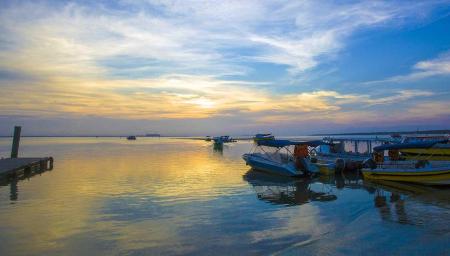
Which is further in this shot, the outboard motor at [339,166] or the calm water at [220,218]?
the outboard motor at [339,166]

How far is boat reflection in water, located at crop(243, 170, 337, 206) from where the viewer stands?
1908 cm

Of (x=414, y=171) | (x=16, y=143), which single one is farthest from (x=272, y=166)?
(x=16, y=143)

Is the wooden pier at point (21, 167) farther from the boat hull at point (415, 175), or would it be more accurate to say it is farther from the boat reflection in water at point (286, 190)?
the boat hull at point (415, 175)

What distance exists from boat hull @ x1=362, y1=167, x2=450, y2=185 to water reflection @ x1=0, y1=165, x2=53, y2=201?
70.9 feet

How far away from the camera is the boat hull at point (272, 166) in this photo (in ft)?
90.9

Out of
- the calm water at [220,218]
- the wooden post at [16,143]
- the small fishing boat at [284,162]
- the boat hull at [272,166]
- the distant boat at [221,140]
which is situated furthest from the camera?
the distant boat at [221,140]

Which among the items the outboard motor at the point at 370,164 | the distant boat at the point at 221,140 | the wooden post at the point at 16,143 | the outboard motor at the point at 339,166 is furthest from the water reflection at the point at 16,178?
the distant boat at the point at 221,140

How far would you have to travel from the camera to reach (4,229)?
12.8 metres

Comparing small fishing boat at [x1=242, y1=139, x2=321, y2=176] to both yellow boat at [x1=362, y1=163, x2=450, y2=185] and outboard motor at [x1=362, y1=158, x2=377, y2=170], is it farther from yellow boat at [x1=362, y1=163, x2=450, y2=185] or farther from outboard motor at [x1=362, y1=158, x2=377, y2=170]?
yellow boat at [x1=362, y1=163, x2=450, y2=185]

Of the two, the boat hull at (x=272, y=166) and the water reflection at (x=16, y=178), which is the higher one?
the boat hull at (x=272, y=166)

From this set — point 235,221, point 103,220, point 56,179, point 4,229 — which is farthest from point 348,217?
point 56,179

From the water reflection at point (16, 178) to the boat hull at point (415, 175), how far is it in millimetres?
21617

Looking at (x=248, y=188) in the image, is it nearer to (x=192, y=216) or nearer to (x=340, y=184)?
(x=340, y=184)

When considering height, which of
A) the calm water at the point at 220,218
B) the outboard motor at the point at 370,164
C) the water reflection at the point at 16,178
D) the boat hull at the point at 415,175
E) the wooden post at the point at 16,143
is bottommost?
the calm water at the point at 220,218
